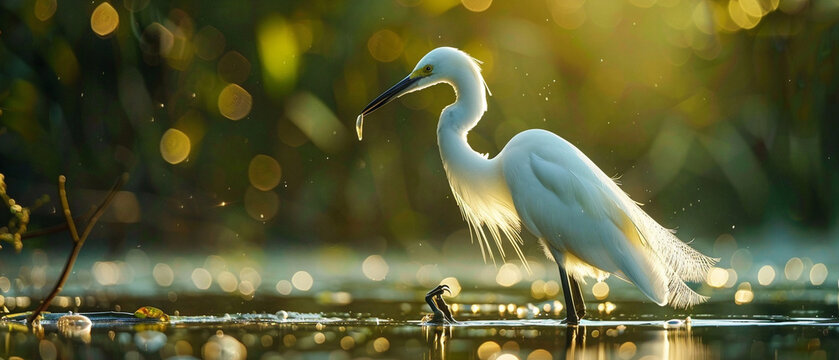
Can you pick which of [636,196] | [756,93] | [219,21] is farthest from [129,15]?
[756,93]

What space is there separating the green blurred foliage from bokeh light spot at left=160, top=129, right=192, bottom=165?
1 centimetres

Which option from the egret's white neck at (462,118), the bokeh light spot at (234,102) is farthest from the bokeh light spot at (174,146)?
the egret's white neck at (462,118)

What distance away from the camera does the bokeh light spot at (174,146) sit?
10352mm

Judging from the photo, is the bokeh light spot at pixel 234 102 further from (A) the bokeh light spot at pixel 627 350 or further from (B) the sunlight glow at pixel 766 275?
(A) the bokeh light spot at pixel 627 350

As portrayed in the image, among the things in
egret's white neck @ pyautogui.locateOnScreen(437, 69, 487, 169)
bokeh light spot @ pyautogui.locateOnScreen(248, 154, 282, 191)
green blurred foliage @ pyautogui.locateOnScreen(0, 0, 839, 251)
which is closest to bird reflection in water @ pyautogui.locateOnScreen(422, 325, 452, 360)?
egret's white neck @ pyautogui.locateOnScreen(437, 69, 487, 169)

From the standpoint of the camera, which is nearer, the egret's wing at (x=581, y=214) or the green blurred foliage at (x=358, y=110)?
the egret's wing at (x=581, y=214)

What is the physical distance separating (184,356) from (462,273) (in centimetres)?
519

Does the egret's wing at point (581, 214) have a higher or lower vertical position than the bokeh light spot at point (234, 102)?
lower

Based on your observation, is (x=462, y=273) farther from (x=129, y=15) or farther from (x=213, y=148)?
(x=129, y=15)

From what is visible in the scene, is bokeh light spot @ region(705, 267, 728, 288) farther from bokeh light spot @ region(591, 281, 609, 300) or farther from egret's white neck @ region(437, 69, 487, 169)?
egret's white neck @ region(437, 69, 487, 169)

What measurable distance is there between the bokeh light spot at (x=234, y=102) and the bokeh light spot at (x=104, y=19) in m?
1.14

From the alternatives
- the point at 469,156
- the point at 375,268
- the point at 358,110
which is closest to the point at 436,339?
the point at 469,156

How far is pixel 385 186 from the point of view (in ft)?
34.5

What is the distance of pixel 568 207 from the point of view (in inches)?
216
